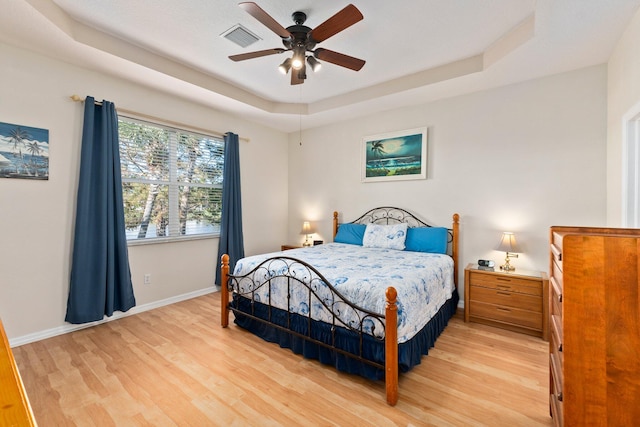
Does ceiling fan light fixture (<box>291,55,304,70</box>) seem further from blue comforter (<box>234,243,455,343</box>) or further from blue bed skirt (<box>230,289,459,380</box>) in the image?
blue bed skirt (<box>230,289,459,380</box>)

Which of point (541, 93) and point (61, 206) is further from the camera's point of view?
point (541, 93)

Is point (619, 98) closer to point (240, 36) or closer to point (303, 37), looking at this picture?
point (303, 37)

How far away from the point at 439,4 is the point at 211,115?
3.22 meters

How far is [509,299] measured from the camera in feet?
9.84

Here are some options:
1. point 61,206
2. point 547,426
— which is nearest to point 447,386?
point 547,426

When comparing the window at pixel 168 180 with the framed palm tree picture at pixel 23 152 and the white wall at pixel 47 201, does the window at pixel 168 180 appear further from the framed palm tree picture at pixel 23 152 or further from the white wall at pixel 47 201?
the framed palm tree picture at pixel 23 152

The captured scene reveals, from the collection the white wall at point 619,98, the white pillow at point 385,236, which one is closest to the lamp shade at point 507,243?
the white wall at point 619,98

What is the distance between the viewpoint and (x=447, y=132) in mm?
3793

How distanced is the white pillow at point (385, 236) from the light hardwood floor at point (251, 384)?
49.6 inches

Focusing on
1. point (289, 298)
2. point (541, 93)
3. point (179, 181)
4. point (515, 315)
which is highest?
point (541, 93)

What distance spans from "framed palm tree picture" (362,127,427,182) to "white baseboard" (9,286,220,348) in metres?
3.03

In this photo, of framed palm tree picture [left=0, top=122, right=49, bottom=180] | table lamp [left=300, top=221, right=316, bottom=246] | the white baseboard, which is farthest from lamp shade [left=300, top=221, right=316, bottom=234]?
framed palm tree picture [left=0, top=122, right=49, bottom=180]

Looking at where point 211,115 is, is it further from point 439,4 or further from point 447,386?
point 447,386

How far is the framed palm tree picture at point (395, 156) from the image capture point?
399 cm
